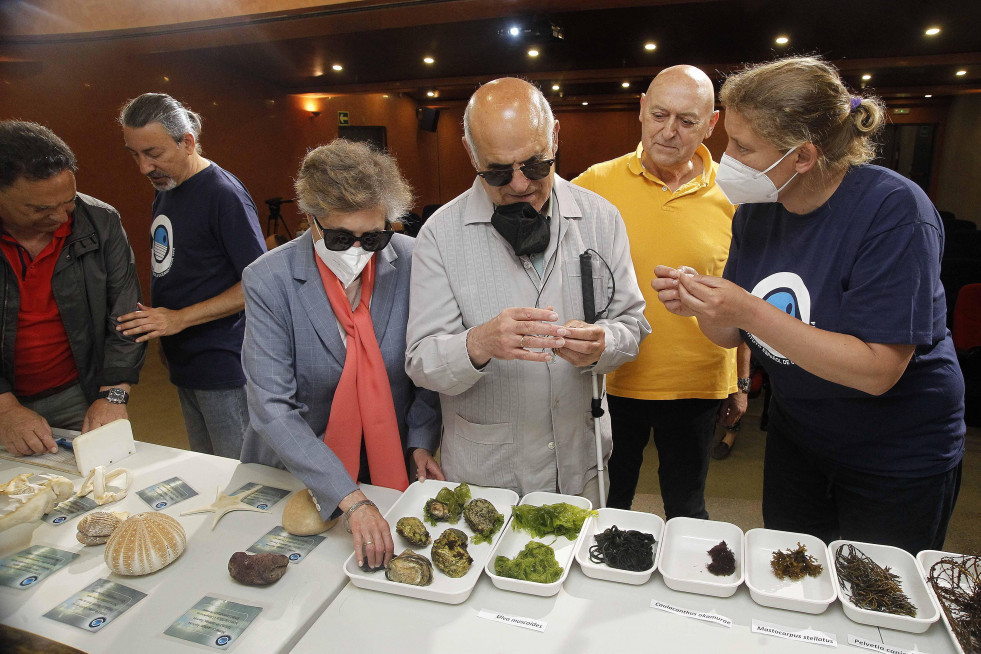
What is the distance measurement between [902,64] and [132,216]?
666 cm

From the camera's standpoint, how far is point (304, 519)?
1456 millimetres

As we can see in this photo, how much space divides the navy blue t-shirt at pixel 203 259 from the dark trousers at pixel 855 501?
2.08 m

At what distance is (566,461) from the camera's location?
5.37 feet

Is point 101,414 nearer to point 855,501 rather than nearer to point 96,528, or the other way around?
point 96,528

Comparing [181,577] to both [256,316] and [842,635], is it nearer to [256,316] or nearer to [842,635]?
[256,316]

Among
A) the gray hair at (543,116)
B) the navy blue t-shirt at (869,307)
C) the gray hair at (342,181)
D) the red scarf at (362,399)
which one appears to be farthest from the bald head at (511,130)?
the navy blue t-shirt at (869,307)

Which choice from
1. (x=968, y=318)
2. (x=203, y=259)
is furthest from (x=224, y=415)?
(x=968, y=318)

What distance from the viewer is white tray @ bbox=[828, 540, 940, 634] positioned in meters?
1.08

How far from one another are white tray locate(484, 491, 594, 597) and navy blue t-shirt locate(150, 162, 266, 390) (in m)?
1.55

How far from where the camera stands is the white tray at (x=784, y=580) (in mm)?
1136

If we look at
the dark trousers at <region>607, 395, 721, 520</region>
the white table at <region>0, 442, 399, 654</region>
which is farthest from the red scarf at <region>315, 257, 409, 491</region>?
the dark trousers at <region>607, 395, 721, 520</region>

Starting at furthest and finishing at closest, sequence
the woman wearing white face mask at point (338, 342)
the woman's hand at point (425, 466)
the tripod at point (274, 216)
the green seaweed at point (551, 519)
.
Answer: the tripod at point (274, 216) → the woman's hand at point (425, 466) → the woman wearing white face mask at point (338, 342) → the green seaweed at point (551, 519)

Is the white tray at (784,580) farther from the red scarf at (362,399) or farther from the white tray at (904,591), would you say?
the red scarf at (362,399)

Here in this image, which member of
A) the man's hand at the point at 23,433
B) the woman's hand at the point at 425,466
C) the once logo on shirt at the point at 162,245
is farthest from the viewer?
the once logo on shirt at the point at 162,245
